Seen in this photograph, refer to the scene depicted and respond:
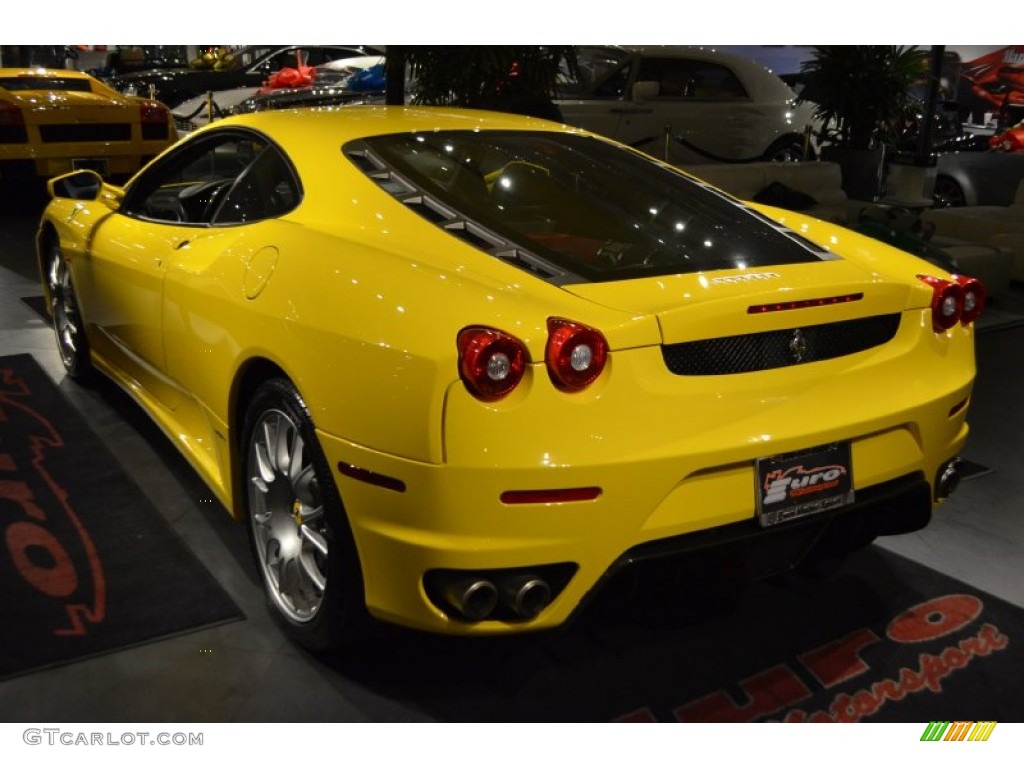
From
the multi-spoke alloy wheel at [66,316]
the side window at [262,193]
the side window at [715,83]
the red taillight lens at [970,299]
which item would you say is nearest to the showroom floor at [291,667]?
the red taillight lens at [970,299]

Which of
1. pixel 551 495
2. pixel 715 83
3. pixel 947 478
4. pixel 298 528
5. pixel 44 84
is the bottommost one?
pixel 298 528

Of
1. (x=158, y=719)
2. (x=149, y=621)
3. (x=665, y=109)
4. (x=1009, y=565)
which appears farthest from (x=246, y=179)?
(x=665, y=109)

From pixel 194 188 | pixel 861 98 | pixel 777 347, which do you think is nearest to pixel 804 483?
pixel 777 347

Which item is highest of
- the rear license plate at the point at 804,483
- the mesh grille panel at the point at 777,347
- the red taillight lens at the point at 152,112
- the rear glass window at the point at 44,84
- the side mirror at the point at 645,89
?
the side mirror at the point at 645,89

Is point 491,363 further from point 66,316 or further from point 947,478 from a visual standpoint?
point 66,316

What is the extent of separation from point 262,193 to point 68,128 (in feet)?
18.6

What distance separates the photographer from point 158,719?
2.11 m

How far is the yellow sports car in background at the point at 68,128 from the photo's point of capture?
24.1 ft

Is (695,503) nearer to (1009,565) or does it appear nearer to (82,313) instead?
(1009,565)

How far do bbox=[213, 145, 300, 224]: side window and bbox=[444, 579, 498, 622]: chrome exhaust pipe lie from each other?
3.64 feet

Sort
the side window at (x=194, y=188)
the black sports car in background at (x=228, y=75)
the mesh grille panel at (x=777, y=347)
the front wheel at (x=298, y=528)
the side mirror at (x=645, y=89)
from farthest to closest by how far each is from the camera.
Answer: the black sports car in background at (x=228, y=75), the side mirror at (x=645, y=89), the side window at (x=194, y=188), the front wheel at (x=298, y=528), the mesh grille panel at (x=777, y=347)

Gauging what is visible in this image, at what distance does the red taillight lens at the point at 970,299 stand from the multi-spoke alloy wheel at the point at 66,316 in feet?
9.98

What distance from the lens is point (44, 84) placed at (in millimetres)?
7980

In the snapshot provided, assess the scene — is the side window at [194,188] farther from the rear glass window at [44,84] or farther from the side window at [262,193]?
the rear glass window at [44,84]
